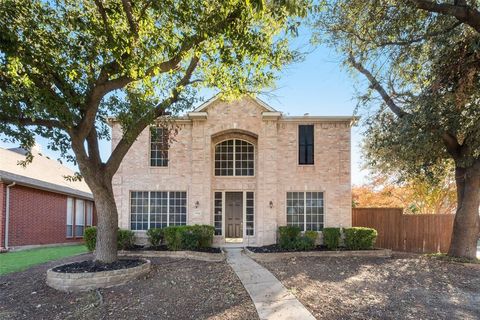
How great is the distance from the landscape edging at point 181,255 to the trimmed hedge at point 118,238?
0.55 meters

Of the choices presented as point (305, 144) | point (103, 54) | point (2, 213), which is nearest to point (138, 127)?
point (103, 54)

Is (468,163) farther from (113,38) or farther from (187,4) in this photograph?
(113,38)

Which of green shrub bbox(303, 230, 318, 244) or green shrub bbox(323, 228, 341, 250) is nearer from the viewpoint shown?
green shrub bbox(303, 230, 318, 244)

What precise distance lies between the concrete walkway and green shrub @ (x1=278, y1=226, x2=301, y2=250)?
2.38 meters

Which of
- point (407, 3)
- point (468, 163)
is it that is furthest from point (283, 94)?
point (468, 163)

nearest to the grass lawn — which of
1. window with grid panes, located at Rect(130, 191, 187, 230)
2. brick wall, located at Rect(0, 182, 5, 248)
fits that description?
brick wall, located at Rect(0, 182, 5, 248)

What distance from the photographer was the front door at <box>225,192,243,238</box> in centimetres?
1491

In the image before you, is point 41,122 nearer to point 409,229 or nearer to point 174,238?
point 174,238

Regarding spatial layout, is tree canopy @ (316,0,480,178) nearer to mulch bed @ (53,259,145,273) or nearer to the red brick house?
mulch bed @ (53,259,145,273)

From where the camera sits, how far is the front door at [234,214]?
14906 millimetres

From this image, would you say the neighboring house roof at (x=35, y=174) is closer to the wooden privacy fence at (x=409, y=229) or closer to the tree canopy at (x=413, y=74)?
the tree canopy at (x=413, y=74)

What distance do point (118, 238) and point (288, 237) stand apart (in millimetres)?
6439

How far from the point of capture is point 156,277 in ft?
28.4

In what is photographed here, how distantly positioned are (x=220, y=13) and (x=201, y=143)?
7.69 m
